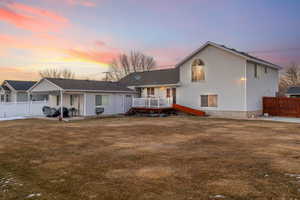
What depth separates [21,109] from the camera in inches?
875

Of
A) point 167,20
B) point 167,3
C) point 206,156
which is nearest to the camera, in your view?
point 206,156

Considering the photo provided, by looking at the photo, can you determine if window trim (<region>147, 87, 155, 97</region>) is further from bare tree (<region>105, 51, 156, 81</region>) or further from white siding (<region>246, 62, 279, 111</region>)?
bare tree (<region>105, 51, 156, 81</region>)

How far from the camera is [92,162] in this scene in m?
5.96

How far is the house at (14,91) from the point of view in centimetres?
3133

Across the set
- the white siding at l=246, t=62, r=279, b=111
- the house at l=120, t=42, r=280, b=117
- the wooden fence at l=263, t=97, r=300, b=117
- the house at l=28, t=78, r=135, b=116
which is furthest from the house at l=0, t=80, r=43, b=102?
the wooden fence at l=263, t=97, r=300, b=117

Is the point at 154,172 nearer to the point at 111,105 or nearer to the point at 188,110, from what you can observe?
the point at 188,110

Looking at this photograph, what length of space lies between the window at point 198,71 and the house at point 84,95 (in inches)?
290

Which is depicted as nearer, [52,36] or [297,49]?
[52,36]

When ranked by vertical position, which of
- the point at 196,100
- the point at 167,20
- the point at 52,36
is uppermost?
the point at 167,20

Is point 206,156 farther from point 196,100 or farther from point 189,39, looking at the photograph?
point 189,39

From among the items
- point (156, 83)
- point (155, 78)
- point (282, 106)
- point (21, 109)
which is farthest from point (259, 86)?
point (21, 109)

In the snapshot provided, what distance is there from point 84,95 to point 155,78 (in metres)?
9.28

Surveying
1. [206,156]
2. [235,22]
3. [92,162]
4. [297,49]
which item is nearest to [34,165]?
[92,162]

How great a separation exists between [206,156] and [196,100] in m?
15.5
